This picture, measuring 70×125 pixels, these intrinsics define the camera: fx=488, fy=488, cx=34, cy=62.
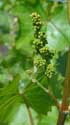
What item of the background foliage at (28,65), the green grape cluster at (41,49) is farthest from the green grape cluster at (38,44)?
the background foliage at (28,65)

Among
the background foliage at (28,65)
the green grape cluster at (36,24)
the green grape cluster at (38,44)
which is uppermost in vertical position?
the green grape cluster at (36,24)

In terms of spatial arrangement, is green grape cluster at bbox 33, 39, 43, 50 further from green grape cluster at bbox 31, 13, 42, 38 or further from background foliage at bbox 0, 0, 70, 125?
background foliage at bbox 0, 0, 70, 125

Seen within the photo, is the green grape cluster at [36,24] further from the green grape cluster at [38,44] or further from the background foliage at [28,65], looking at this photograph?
the background foliage at [28,65]

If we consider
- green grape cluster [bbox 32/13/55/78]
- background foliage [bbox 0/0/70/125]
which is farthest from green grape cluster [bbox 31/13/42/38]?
background foliage [bbox 0/0/70/125]

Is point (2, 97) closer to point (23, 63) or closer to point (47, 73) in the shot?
point (47, 73)

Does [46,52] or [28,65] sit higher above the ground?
[46,52]

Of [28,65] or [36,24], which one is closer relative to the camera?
[36,24]

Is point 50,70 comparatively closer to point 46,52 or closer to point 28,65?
point 46,52

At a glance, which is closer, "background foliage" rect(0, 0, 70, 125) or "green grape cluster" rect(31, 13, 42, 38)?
"green grape cluster" rect(31, 13, 42, 38)

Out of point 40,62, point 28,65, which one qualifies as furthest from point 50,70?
point 28,65

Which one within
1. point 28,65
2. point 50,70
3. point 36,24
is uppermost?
point 36,24

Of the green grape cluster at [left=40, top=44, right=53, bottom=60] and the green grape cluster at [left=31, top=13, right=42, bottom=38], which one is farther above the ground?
the green grape cluster at [left=31, top=13, right=42, bottom=38]
